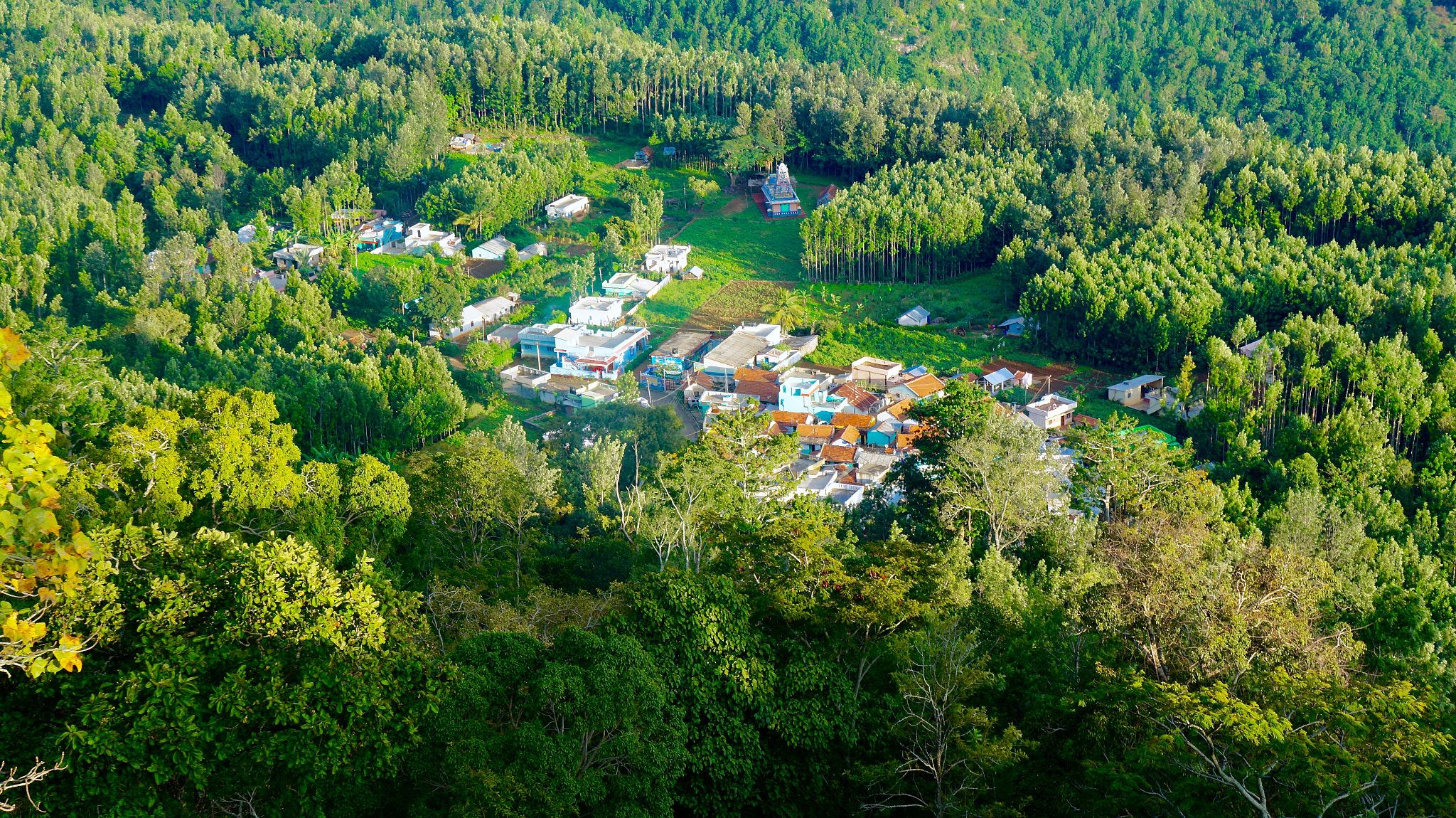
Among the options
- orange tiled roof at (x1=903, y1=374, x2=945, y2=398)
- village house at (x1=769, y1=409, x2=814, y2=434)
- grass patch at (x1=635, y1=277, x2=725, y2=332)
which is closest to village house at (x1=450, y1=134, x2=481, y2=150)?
grass patch at (x1=635, y1=277, x2=725, y2=332)

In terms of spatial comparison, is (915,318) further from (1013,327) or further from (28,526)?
(28,526)

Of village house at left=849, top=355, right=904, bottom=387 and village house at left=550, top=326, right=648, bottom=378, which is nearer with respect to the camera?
village house at left=849, top=355, right=904, bottom=387

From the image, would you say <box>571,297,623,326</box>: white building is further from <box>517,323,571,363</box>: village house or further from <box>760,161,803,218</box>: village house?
<box>760,161,803,218</box>: village house

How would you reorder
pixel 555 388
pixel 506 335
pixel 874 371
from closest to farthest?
pixel 874 371 → pixel 555 388 → pixel 506 335

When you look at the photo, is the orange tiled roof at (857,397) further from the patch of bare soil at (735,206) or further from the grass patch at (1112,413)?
the patch of bare soil at (735,206)

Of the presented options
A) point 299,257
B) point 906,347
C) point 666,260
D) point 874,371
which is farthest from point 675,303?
point 299,257

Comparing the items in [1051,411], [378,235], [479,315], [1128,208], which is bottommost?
[378,235]
